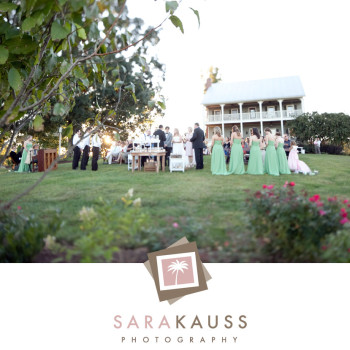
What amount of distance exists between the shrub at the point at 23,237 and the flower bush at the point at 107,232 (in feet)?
0.57

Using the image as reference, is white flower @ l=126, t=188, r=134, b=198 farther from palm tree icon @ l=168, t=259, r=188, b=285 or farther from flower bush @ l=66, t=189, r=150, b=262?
palm tree icon @ l=168, t=259, r=188, b=285

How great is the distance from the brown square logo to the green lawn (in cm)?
16

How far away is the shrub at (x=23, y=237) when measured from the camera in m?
1.25

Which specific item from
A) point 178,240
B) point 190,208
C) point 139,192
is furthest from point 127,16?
point 178,240

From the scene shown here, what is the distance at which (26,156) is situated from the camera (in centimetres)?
162

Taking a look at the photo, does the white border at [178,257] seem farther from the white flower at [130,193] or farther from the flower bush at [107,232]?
the white flower at [130,193]

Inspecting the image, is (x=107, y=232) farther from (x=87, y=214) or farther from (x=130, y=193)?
(x=130, y=193)

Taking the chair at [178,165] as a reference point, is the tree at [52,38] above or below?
above

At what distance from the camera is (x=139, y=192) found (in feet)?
4.69

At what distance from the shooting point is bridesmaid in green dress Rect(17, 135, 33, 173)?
164cm

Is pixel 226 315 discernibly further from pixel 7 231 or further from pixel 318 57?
pixel 318 57

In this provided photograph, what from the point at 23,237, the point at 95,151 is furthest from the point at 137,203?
the point at 95,151

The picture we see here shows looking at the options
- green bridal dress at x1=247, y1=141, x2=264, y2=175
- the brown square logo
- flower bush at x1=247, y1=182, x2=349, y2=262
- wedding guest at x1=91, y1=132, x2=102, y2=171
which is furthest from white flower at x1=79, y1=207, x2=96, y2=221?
green bridal dress at x1=247, y1=141, x2=264, y2=175

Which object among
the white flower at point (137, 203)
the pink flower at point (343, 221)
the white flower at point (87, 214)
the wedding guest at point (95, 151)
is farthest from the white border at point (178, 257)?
the wedding guest at point (95, 151)
